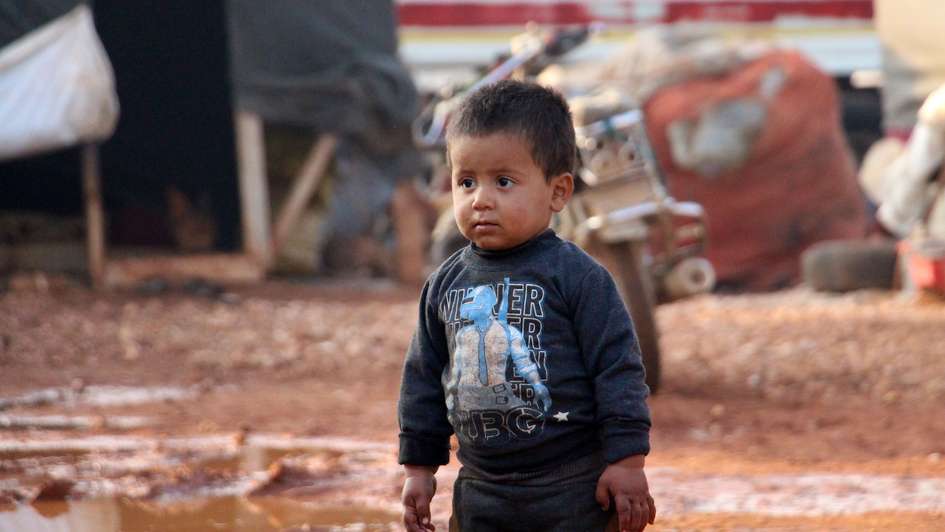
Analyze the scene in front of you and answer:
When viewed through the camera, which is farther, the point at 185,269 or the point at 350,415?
the point at 185,269

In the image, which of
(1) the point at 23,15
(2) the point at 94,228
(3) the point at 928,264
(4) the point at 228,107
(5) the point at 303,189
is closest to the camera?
(3) the point at 928,264

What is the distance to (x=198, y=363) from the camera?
8180 mm

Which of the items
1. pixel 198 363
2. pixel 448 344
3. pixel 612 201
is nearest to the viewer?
pixel 448 344

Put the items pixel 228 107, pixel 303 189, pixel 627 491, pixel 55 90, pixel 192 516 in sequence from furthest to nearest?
pixel 228 107, pixel 303 189, pixel 55 90, pixel 192 516, pixel 627 491

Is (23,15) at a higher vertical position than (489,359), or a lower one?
higher

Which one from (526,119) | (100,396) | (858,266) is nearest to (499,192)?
(526,119)

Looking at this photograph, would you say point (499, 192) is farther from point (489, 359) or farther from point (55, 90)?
point (55, 90)

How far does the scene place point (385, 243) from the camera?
1565cm

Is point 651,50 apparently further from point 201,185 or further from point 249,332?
point 249,332

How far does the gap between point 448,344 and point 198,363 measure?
18.3 feet

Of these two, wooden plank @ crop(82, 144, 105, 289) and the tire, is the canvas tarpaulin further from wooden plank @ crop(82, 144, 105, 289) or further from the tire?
the tire

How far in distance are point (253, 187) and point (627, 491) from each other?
35.8ft

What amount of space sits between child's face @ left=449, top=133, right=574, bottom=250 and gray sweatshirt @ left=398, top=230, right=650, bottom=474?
6 centimetres

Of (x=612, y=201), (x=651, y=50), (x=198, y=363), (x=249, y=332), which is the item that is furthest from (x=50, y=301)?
(x=651, y=50)
